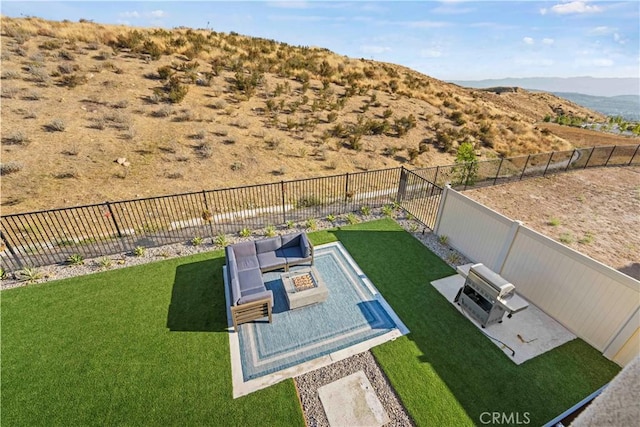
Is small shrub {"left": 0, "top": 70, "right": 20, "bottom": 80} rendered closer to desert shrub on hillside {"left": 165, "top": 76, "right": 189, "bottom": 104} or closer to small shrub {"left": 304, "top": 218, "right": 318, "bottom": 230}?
desert shrub on hillside {"left": 165, "top": 76, "right": 189, "bottom": 104}

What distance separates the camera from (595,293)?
606 centimetres

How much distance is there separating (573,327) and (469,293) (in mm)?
2451

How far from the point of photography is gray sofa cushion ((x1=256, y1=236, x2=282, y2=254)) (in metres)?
8.25

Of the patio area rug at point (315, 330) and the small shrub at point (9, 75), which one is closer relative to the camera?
the patio area rug at point (315, 330)

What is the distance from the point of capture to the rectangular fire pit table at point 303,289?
22.9ft

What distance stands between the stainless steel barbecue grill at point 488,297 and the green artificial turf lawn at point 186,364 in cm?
44

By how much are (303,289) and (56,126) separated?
1668 cm

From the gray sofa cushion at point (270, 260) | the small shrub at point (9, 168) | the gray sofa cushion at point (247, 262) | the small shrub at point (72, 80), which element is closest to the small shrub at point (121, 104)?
the small shrub at point (72, 80)

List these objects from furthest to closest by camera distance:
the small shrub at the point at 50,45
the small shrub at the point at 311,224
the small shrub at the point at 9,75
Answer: the small shrub at the point at 50,45 → the small shrub at the point at 9,75 → the small shrub at the point at 311,224

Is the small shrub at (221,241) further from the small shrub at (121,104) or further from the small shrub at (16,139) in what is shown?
the small shrub at (121,104)

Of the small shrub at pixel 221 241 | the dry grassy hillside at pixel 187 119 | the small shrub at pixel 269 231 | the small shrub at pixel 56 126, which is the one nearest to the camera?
the small shrub at pixel 221 241

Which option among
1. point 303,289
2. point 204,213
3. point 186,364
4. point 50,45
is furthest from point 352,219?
point 50,45

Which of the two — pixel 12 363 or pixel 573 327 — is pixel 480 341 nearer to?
pixel 573 327

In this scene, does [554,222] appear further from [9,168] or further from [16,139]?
[16,139]
